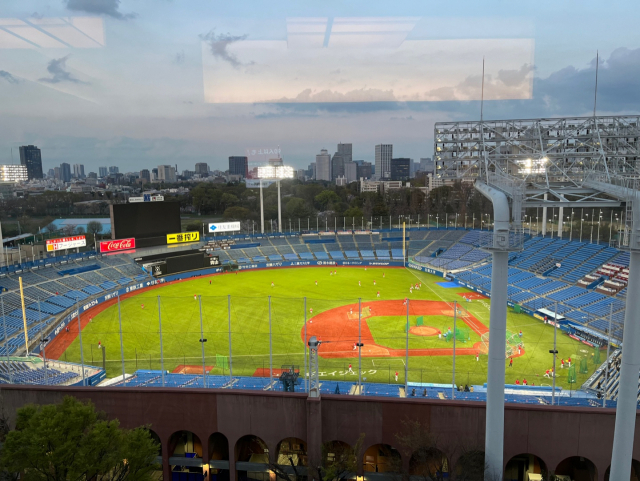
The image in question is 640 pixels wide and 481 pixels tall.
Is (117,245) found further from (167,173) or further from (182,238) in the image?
(167,173)

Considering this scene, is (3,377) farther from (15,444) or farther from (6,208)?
(6,208)

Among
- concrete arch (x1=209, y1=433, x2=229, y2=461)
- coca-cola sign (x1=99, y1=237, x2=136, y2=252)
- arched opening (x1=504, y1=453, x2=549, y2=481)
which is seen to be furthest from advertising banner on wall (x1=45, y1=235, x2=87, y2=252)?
arched opening (x1=504, y1=453, x2=549, y2=481)

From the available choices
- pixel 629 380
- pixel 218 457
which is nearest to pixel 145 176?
pixel 218 457

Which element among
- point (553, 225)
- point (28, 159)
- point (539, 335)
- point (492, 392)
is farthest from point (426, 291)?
point (28, 159)

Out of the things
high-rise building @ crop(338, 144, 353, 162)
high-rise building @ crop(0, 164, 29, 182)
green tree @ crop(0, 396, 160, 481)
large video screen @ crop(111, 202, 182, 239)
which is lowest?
green tree @ crop(0, 396, 160, 481)

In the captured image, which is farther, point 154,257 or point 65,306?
point 154,257

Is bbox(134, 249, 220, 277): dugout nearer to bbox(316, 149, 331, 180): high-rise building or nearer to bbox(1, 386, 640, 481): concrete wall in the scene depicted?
bbox(1, 386, 640, 481): concrete wall

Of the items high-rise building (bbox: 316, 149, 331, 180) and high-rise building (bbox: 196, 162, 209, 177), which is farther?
high-rise building (bbox: 316, 149, 331, 180)
